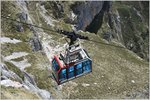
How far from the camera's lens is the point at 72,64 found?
47.8m

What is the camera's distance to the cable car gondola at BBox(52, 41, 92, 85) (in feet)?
152

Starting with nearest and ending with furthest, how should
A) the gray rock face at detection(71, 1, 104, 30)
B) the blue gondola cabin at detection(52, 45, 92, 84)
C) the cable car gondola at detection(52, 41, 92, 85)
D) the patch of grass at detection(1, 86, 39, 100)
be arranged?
1. the cable car gondola at detection(52, 41, 92, 85)
2. the blue gondola cabin at detection(52, 45, 92, 84)
3. the patch of grass at detection(1, 86, 39, 100)
4. the gray rock face at detection(71, 1, 104, 30)

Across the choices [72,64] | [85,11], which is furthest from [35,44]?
[85,11]

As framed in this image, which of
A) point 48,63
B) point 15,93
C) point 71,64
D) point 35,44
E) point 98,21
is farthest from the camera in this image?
point 98,21

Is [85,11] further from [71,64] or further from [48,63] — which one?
[71,64]

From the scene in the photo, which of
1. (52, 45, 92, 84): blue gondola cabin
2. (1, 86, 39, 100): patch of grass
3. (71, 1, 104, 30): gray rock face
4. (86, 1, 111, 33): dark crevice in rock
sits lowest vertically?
(86, 1, 111, 33): dark crevice in rock

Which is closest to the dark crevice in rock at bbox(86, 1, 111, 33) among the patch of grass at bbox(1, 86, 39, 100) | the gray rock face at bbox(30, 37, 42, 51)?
the gray rock face at bbox(30, 37, 42, 51)

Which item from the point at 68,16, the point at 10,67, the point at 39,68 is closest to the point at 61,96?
the point at 39,68

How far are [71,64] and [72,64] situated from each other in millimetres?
170

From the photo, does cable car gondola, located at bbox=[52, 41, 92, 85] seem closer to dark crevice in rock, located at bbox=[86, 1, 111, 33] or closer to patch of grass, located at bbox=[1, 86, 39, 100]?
patch of grass, located at bbox=[1, 86, 39, 100]

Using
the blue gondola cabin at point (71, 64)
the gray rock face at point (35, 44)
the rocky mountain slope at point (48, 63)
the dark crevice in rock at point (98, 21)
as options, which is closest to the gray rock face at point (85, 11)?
the dark crevice in rock at point (98, 21)

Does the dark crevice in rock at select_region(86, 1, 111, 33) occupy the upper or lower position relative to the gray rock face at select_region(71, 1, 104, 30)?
lower

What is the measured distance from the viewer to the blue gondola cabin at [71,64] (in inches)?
1829

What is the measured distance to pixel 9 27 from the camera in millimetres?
84625
